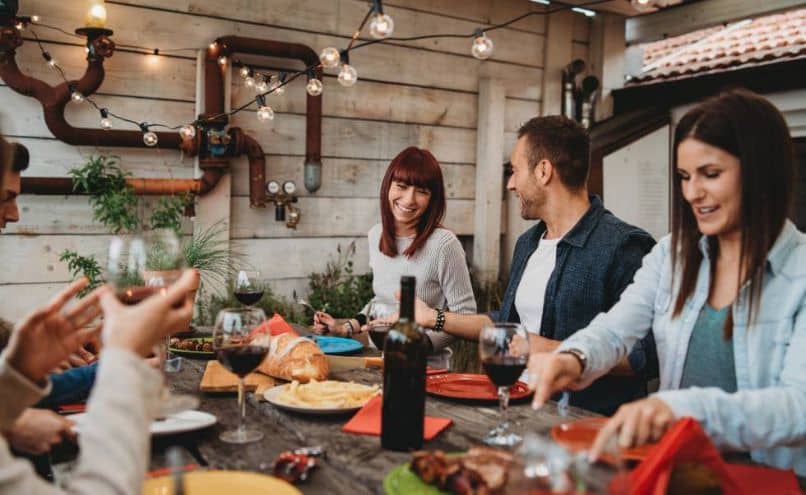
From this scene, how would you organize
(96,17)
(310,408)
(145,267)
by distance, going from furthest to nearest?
(96,17) < (310,408) < (145,267)

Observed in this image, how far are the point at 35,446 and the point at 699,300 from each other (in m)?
1.38

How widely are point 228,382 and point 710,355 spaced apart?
3.72ft

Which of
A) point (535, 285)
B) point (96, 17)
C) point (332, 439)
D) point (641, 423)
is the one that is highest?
point (96, 17)

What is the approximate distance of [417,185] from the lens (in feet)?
9.21

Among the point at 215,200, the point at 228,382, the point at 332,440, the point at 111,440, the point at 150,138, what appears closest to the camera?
the point at 111,440

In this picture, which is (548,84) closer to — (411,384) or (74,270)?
(74,270)

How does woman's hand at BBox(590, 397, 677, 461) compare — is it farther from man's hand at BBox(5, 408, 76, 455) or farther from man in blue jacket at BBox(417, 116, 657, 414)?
man's hand at BBox(5, 408, 76, 455)

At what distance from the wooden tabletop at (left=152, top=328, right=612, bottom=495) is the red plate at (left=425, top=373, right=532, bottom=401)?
0.07 feet

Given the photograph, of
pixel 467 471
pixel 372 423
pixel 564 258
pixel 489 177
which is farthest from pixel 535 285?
pixel 489 177

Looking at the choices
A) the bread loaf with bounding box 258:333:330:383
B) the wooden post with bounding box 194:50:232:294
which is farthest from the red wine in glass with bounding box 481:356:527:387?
the wooden post with bounding box 194:50:232:294

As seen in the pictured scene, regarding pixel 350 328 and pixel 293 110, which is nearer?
pixel 350 328

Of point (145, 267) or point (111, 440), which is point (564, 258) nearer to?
point (145, 267)

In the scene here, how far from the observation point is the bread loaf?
5.77ft

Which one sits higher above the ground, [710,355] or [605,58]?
[605,58]
